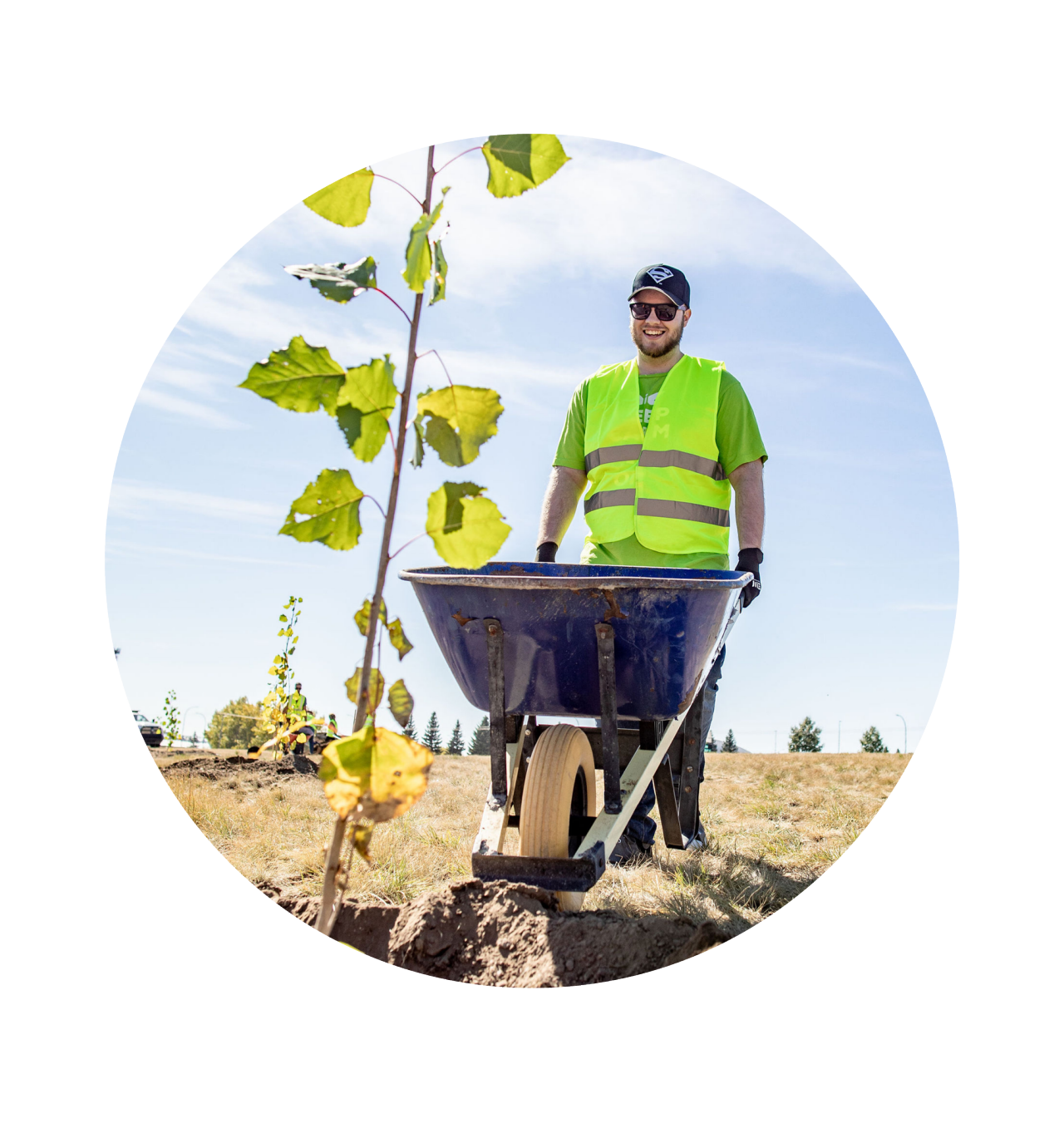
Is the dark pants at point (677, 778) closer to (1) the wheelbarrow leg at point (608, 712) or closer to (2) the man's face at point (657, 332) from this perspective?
(1) the wheelbarrow leg at point (608, 712)

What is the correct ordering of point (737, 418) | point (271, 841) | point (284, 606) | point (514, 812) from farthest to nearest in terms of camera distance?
point (284, 606), point (271, 841), point (737, 418), point (514, 812)

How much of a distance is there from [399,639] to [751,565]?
1938mm

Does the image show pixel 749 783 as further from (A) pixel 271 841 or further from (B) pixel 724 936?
(B) pixel 724 936

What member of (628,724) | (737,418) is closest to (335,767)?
(628,724)

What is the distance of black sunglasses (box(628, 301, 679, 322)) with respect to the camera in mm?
3197

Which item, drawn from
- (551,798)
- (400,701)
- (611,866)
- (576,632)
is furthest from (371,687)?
(611,866)

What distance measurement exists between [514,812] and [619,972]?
0.65 meters

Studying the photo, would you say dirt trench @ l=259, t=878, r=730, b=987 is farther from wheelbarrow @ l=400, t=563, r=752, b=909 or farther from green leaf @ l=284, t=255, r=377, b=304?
green leaf @ l=284, t=255, r=377, b=304

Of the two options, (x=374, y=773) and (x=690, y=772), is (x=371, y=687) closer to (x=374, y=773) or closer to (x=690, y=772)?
(x=374, y=773)

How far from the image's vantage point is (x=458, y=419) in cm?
129

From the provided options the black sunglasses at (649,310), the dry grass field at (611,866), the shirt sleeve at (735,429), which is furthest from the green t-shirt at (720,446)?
the dry grass field at (611,866)

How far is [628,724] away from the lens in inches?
122

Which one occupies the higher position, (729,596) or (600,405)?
(600,405)

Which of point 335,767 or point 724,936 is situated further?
point 724,936
